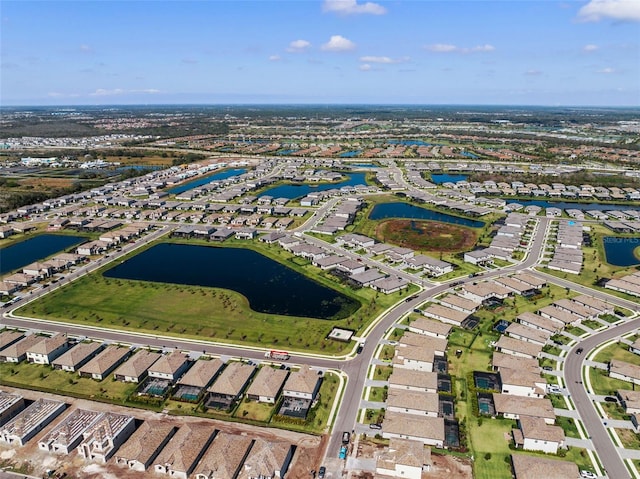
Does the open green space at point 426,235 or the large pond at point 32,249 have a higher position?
the open green space at point 426,235

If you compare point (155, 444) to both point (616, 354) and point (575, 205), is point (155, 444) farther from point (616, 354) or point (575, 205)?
point (575, 205)

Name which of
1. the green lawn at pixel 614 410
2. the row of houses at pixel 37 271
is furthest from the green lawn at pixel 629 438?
the row of houses at pixel 37 271

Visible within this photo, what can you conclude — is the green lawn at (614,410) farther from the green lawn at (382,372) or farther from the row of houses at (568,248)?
the row of houses at (568,248)

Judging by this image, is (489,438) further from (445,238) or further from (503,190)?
(503,190)

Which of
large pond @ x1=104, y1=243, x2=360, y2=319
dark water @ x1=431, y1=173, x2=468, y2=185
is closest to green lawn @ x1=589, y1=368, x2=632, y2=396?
large pond @ x1=104, y1=243, x2=360, y2=319

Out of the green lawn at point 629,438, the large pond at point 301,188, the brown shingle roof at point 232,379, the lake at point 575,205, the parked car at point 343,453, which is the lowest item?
the parked car at point 343,453

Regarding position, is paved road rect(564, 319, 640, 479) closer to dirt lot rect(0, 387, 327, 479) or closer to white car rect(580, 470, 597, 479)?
white car rect(580, 470, 597, 479)
